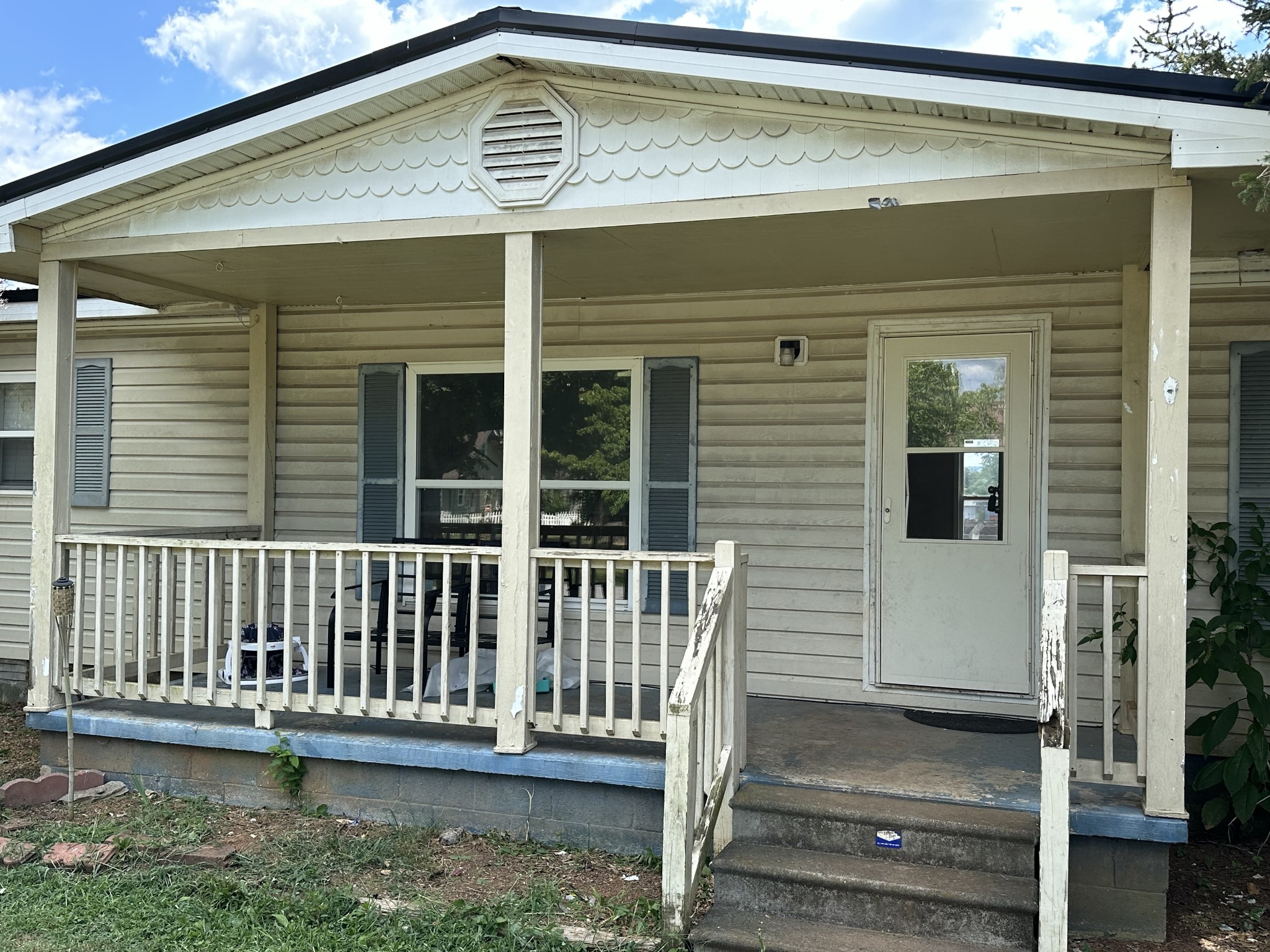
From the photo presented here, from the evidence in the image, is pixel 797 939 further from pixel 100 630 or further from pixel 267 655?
pixel 100 630

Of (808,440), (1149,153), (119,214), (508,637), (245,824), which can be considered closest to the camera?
(1149,153)

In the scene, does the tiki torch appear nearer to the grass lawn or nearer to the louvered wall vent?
the grass lawn

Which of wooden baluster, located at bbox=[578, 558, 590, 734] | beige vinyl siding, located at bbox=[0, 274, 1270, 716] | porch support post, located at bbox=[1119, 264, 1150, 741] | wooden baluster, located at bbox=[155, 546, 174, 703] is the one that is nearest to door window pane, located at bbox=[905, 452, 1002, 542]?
beige vinyl siding, located at bbox=[0, 274, 1270, 716]

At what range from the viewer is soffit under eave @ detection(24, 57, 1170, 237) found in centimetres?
376

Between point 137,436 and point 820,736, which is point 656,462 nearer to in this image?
point 820,736

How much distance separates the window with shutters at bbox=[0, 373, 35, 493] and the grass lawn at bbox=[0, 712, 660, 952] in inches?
145

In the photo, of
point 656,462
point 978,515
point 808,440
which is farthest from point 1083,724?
point 656,462

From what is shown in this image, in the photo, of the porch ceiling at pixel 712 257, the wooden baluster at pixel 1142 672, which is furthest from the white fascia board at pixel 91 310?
the wooden baluster at pixel 1142 672

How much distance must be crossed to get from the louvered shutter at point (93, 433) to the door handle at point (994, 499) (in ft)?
19.5

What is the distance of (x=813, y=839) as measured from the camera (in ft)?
12.6

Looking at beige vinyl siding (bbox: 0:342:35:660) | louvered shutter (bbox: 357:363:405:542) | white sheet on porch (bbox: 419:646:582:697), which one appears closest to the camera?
white sheet on porch (bbox: 419:646:582:697)

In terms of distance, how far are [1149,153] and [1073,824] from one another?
2.41 meters

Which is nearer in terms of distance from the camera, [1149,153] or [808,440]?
[1149,153]

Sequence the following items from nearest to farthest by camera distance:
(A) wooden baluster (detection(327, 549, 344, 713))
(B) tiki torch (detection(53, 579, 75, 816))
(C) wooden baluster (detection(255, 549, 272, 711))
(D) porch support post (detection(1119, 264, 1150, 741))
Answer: (A) wooden baluster (detection(327, 549, 344, 713)) < (C) wooden baluster (detection(255, 549, 272, 711)) < (B) tiki torch (detection(53, 579, 75, 816)) < (D) porch support post (detection(1119, 264, 1150, 741))
